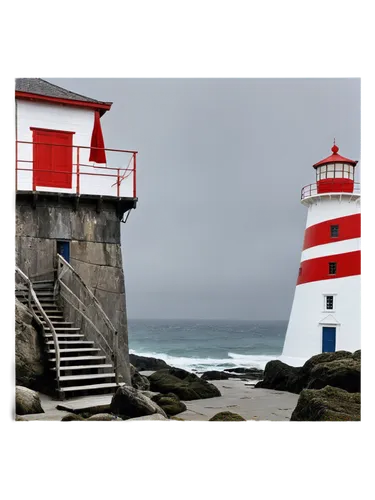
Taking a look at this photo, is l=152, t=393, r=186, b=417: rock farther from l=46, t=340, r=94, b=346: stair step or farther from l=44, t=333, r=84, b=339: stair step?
l=44, t=333, r=84, b=339: stair step

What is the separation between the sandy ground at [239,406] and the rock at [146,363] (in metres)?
0.72

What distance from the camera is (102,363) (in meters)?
6.70

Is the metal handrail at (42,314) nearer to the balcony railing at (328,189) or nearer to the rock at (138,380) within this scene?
the rock at (138,380)

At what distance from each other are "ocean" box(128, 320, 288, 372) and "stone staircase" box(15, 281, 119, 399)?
474mm

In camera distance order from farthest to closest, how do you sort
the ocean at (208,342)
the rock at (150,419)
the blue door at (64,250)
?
1. the blue door at (64,250)
2. the ocean at (208,342)
3. the rock at (150,419)

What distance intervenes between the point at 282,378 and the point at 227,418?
3.19 ft

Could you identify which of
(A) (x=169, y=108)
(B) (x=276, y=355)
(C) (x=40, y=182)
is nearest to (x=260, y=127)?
(A) (x=169, y=108)

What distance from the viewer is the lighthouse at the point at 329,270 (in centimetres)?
562

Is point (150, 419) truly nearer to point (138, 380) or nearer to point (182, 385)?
point (182, 385)

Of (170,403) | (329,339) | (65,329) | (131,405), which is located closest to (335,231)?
(329,339)

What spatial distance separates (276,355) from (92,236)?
2.83 metres

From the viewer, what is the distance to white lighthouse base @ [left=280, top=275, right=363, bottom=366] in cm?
572

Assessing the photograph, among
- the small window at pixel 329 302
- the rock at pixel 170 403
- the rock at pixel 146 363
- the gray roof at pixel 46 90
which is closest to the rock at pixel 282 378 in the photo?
the rock at pixel 170 403
